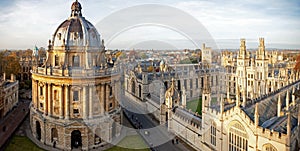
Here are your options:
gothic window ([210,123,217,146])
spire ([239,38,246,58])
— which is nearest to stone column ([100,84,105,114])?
gothic window ([210,123,217,146])

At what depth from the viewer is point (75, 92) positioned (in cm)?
2711

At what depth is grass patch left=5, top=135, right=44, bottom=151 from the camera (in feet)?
87.3

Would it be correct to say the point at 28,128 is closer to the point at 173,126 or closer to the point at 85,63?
the point at 85,63

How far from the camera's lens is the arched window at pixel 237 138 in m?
19.4

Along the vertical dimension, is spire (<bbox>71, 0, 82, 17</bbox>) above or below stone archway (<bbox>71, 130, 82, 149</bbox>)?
above

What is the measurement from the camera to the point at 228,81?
56031 mm

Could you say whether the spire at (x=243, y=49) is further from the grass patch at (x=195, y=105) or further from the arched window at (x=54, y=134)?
the arched window at (x=54, y=134)

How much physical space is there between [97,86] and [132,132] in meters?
7.98

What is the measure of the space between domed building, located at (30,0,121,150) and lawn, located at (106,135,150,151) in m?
1.76

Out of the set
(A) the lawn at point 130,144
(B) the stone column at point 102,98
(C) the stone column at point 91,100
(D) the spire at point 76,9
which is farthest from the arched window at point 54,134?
(D) the spire at point 76,9

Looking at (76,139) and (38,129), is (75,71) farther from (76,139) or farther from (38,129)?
(38,129)

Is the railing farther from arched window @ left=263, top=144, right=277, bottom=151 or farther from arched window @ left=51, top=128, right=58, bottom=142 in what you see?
arched window @ left=263, top=144, right=277, bottom=151

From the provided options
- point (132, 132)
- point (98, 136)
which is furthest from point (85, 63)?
point (132, 132)

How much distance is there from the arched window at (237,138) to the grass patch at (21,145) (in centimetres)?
2014
